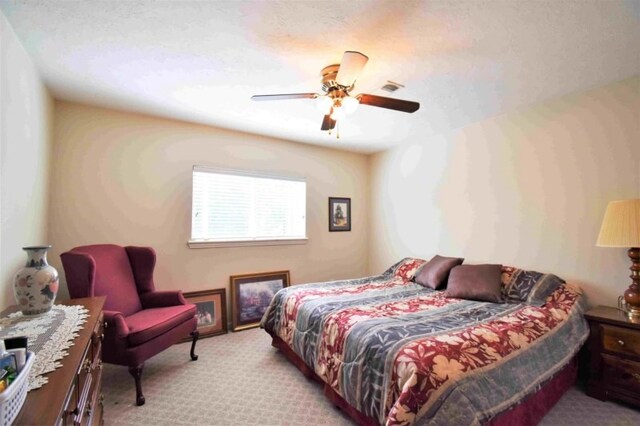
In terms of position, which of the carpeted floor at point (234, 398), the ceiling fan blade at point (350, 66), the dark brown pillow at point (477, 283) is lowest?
the carpeted floor at point (234, 398)

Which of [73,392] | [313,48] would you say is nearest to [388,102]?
[313,48]

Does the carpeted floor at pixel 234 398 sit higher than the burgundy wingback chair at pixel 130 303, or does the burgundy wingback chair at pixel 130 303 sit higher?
the burgundy wingback chair at pixel 130 303

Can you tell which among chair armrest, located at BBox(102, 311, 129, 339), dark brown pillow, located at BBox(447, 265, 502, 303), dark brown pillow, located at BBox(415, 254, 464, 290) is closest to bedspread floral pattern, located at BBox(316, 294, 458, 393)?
dark brown pillow, located at BBox(447, 265, 502, 303)

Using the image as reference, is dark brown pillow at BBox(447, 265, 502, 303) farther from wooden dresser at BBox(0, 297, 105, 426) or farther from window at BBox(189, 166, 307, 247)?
wooden dresser at BBox(0, 297, 105, 426)

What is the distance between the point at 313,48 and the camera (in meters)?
1.89

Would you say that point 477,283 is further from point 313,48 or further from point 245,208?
point 245,208

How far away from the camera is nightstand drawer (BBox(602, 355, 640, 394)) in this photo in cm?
196

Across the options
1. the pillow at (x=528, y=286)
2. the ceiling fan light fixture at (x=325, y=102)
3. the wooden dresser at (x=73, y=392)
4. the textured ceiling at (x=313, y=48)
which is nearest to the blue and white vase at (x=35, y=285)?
the wooden dresser at (x=73, y=392)

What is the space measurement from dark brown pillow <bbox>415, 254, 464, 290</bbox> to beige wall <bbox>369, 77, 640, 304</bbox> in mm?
312

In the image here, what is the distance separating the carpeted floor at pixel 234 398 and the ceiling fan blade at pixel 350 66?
86.4 inches

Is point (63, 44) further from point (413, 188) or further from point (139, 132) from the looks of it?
point (413, 188)

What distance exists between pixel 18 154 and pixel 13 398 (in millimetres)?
1931

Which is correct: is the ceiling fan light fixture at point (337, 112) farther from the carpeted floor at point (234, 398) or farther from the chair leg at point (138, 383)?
the chair leg at point (138, 383)

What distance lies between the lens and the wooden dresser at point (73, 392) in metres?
0.76
